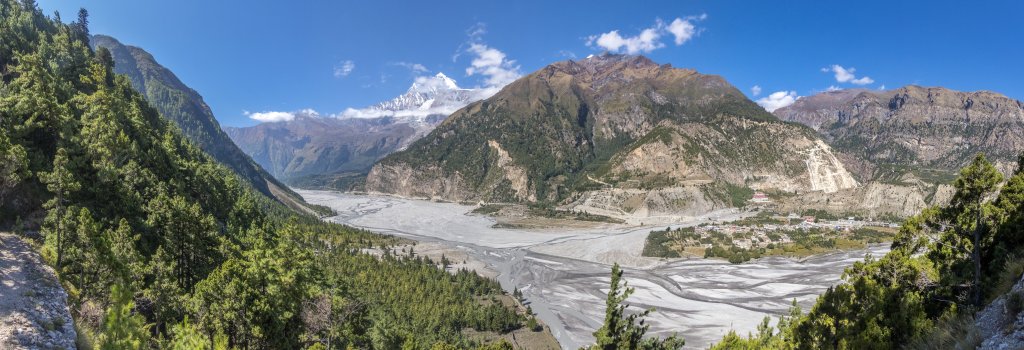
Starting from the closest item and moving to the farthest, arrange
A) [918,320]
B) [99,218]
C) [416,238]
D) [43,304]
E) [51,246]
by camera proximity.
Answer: [918,320], [43,304], [51,246], [99,218], [416,238]

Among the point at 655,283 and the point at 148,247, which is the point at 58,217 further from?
the point at 655,283

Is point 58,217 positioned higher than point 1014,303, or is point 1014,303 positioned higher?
point 1014,303

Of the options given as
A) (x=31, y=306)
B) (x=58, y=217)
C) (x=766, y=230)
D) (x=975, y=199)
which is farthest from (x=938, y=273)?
(x=766, y=230)

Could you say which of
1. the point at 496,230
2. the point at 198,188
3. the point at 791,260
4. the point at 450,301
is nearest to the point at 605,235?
the point at 496,230

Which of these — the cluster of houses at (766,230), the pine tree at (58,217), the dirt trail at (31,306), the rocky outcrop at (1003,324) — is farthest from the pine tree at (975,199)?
the cluster of houses at (766,230)

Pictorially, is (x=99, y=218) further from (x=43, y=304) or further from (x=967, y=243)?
(x=967, y=243)

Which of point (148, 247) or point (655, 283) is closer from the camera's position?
point (148, 247)

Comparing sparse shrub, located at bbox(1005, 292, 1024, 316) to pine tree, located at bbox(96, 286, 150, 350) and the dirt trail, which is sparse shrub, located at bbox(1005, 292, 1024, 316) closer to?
pine tree, located at bbox(96, 286, 150, 350)
